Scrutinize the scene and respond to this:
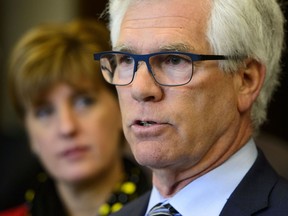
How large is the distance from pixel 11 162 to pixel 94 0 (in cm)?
152

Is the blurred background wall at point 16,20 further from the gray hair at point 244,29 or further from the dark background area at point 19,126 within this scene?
the gray hair at point 244,29

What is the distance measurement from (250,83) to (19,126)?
4147 mm

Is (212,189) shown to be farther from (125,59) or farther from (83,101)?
(83,101)

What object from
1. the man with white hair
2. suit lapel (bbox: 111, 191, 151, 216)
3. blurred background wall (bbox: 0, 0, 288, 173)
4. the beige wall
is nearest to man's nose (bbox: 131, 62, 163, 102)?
the man with white hair

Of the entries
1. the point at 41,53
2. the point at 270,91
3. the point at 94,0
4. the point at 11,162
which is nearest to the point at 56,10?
the point at 94,0

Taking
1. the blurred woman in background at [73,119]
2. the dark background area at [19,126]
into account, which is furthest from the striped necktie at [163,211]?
the dark background area at [19,126]

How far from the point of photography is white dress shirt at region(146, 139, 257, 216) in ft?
6.96

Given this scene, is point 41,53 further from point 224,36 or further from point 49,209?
point 224,36

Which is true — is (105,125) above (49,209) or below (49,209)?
above

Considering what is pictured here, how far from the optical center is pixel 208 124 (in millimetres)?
2088

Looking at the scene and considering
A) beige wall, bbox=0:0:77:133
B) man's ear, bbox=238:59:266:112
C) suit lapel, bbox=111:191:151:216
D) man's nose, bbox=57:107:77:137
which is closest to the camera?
man's ear, bbox=238:59:266:112

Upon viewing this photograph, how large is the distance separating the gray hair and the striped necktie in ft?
1.46

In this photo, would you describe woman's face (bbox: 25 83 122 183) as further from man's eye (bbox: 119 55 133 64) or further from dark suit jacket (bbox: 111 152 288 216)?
dark suit jacket (bbox: 111 152 288 216)

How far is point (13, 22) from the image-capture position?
6.13 m
